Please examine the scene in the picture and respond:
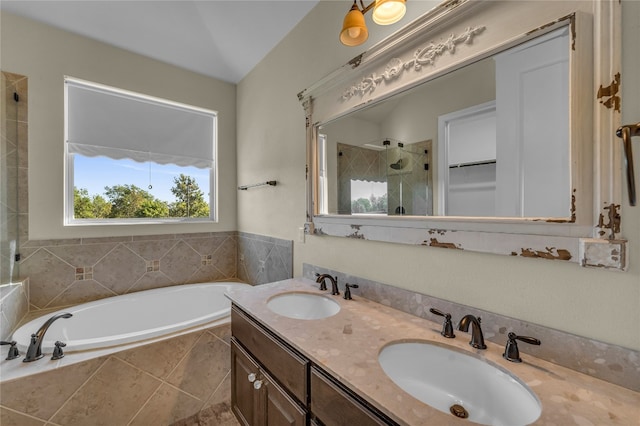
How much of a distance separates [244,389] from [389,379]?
3.18ft

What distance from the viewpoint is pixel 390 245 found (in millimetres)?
1320

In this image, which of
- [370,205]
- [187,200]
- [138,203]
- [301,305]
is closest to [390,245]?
[370,205]

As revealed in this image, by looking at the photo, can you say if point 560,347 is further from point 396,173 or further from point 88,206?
point 88,206

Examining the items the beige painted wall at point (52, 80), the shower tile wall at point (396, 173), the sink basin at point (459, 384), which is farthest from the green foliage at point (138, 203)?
the sink basin at point (459, 384)

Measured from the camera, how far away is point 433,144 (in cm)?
115

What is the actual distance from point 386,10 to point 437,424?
4.68 ft

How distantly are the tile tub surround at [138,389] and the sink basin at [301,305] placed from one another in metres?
0.60

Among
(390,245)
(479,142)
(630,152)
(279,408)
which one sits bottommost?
(279,408)

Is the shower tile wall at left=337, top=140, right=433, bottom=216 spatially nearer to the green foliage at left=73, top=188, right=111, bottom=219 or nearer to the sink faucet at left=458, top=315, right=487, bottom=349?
the sink faucet at left=458, top=315, right=487, bottom=349

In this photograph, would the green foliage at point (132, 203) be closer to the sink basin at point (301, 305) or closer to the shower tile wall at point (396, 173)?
the sink basin at point (301, 305)

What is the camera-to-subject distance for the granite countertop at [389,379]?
61cm

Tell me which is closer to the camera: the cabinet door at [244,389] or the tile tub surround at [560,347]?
the tile tub surround at [560,347]

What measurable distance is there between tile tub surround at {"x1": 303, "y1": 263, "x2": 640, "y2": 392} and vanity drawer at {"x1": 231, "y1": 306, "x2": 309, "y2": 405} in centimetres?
58

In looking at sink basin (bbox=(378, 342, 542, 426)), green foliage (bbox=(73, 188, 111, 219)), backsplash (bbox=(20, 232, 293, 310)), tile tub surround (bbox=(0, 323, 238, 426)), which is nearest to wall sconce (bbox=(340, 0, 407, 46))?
sink basin (bbox=(378, 342, 542, 426))
